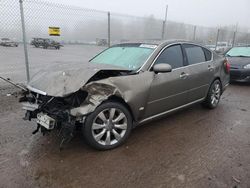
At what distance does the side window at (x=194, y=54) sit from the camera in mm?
4030

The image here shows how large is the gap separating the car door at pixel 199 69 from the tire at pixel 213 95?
19cm

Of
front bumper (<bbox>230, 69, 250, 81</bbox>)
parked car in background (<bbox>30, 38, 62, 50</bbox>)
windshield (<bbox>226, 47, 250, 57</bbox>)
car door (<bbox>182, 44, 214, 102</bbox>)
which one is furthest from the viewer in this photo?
parked car in background (<bbox>30, 38, 62, 50</bbox>)

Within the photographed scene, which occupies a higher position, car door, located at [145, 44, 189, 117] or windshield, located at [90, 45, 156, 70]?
windshield, located at [90, 45, 156, 70]

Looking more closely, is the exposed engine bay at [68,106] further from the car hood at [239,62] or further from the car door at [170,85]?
the car hood at [239,62]

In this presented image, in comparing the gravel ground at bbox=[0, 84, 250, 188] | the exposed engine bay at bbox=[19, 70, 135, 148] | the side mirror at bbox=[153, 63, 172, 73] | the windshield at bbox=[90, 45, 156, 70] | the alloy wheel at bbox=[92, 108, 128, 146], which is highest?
the windshield at bbox=[90, 45, 156, 70]

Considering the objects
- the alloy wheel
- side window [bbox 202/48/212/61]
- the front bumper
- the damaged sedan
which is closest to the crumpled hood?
the damaged sedan

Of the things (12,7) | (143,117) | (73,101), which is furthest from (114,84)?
(12,7)

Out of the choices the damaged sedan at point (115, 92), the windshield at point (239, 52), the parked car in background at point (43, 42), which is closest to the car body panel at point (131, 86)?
the damaged sedan at point (115, 92)

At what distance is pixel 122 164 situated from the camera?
2680 millimetres

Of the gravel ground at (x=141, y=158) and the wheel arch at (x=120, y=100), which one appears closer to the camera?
the gravel ground at (x=141, y=158)

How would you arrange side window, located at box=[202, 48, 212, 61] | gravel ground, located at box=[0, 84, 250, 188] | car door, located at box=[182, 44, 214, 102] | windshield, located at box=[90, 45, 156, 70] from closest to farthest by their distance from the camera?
gravel ground, located at box=[0, 84, 250, 188] → windshield, located at box=[90, 45, 156, 70] → car door, located at box=[182, 44, 214, 102] → side window, located at box=[202, 48, 212, 61]

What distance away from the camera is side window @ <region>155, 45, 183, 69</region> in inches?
138

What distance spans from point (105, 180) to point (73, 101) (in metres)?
1.06

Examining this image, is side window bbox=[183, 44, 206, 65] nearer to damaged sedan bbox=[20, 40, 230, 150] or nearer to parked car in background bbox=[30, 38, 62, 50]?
damaged sedan bbox=[20, 40, 230, 150]
